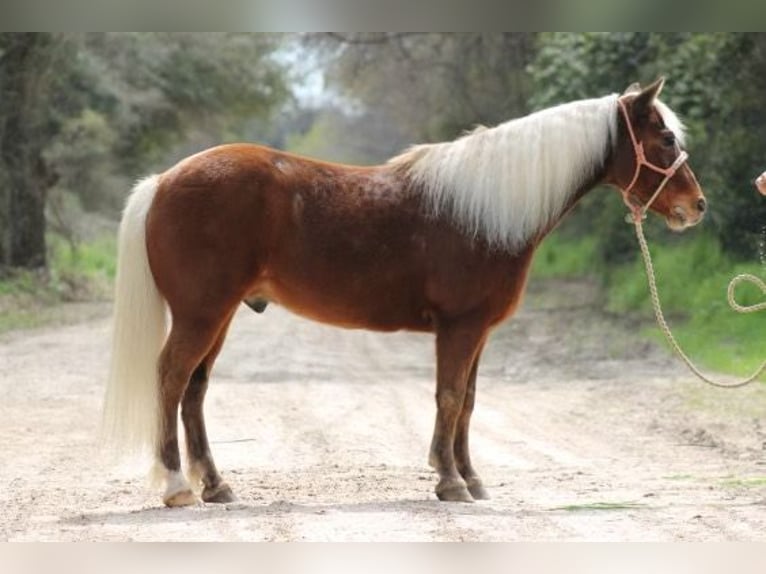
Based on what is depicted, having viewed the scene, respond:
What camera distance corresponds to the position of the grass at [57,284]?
15.4 metres

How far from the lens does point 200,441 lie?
6020 mm

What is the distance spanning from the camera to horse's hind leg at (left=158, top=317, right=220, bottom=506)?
5.81 m

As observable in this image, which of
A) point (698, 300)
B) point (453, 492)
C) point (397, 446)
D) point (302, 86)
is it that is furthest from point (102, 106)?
point (453, 492)

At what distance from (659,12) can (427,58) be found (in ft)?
50.8

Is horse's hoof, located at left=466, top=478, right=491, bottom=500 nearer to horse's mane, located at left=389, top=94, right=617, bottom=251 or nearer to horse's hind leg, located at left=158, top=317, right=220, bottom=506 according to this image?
horse's mane, located at left=389, top=94, right=617, bottom=251

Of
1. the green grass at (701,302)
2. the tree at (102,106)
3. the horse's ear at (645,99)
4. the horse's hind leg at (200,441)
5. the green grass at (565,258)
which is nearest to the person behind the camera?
the horse's hind leg at (200,441)

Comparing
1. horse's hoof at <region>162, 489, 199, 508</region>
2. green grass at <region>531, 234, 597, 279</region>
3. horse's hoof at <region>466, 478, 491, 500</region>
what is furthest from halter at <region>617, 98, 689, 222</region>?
green grass at <region>531, 234, 597, 279</region>

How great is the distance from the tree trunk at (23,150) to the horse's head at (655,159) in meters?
11.2

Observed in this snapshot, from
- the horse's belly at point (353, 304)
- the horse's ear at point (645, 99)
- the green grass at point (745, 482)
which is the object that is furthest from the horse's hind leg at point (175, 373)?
the green grass at point (745, 482)

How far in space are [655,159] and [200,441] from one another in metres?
2.50

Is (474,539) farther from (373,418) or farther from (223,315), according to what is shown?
(373,418)

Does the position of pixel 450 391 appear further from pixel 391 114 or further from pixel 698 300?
pixel 391 114

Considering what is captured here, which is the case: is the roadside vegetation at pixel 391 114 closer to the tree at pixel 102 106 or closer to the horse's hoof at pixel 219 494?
the tree at pixel 102 106

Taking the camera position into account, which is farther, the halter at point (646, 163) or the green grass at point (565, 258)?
the green grass at point (565, 258)
